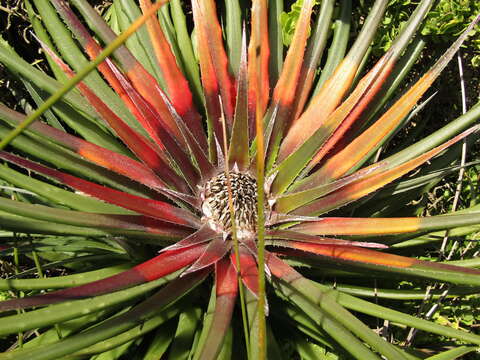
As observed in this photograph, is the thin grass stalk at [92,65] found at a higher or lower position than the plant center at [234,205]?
lower

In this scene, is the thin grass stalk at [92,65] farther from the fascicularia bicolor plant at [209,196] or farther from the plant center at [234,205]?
the plant center at [234,205]

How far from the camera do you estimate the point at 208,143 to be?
1.54 meters

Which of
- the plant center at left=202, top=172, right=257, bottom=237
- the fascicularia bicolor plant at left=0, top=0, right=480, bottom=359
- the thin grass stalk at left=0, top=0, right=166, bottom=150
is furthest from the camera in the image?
the plant center at left=202, top=172, right=257, bottom=237

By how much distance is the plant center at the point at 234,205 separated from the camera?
1.39 meters

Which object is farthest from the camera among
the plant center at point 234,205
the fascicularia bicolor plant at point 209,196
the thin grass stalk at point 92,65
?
the plant center at point 234,205

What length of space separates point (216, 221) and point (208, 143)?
25 cm

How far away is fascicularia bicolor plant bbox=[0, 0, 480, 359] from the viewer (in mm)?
1141

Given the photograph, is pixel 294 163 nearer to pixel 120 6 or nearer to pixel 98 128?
pixel 98 128

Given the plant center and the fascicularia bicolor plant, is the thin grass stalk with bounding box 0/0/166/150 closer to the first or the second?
the fascicularia bicolor plant

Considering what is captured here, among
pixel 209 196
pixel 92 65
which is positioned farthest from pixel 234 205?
pixel 92 65

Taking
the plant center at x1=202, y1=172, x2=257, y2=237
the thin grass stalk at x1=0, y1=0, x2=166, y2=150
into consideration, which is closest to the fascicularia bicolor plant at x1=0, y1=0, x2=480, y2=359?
the plant center at x1=202, y1=172, x2=257, y2=237

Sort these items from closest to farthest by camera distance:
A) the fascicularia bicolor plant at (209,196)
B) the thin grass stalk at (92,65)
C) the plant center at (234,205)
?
1. the thin grass stalk at (92,65)
2. the fascicularia bicolor plant at (209,196)
3. the plant center at (234,205)

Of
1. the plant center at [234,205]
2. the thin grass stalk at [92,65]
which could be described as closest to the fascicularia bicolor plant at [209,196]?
the plant center at [234,205]

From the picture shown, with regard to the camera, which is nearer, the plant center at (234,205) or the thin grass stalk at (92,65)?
the thin grass stalk at (92,65)
